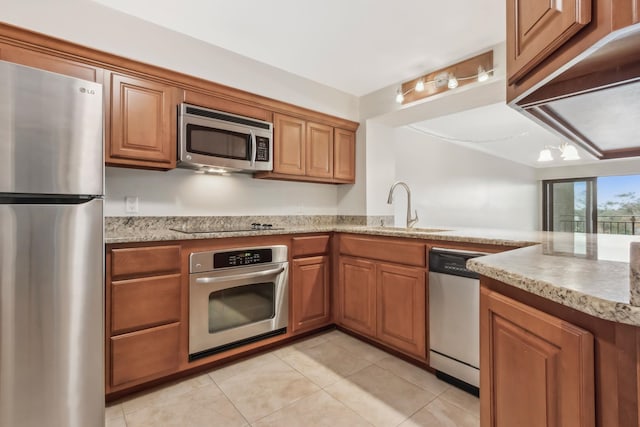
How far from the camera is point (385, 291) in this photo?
7.77ft

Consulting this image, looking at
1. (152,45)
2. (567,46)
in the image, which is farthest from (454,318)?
(152,45)

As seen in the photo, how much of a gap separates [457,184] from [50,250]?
5081 millimetres

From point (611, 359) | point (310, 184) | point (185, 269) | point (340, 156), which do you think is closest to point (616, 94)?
point (611, 359)

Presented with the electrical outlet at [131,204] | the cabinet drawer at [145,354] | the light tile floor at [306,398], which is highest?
the electrical outlet at [131,204]

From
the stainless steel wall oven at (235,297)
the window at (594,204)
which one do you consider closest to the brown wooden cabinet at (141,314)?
the stainless steel wall oven at (235,297)

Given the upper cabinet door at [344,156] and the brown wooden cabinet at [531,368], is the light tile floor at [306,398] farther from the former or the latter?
the upper cabinet door at [344,156]

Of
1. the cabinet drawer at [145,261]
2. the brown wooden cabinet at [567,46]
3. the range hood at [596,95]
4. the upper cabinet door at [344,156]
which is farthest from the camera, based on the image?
the upper cabinet door at [344,156]

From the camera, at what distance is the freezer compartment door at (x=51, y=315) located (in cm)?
123

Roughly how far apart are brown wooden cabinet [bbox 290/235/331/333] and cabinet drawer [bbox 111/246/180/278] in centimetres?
91

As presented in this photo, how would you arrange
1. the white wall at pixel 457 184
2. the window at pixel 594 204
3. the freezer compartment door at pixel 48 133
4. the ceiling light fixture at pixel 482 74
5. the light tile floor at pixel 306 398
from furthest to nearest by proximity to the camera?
the window at pixel 594 204
the white wall at pixel 457 184
the ceiling light fixture at pixel 482 74
the light tile floor at pixel 306 398
the freezer compartment door at pixel 48 133

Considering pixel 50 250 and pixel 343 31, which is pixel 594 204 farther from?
pixel 50 250

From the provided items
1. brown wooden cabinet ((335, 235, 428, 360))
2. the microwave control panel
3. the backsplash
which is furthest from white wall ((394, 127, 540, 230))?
the microwave control panel

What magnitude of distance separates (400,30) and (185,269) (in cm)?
220

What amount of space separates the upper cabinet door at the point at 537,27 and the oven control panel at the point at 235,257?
181cm
